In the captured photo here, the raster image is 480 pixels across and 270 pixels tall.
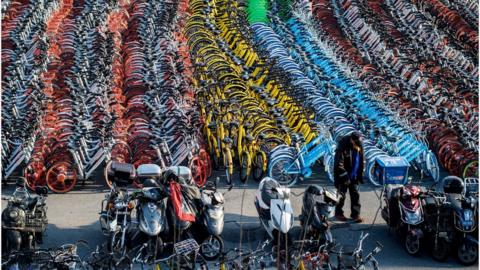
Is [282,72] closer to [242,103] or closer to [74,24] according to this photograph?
[242,103]

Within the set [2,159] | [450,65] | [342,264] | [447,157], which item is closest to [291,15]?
[450,65]

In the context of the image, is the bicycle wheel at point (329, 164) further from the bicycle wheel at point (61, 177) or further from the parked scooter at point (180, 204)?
the bicycle wheel at point (61, 177)

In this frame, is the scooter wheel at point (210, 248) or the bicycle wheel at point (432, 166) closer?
the scooter wheel at point (210, 248)

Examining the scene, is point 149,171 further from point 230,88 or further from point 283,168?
point 230,88

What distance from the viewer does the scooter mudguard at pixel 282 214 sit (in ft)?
33.2

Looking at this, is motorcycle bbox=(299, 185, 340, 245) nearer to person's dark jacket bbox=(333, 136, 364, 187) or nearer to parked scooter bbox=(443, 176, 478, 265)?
person's dark jacket bbox=(333, 136, 364, 187)

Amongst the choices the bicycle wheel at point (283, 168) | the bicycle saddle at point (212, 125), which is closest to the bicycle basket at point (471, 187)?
the bicycle wheel at point (283, 168)

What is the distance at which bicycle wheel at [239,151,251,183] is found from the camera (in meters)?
12.7

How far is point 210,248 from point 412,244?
2289 mm

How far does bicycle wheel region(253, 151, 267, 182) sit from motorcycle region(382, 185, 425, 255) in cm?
244

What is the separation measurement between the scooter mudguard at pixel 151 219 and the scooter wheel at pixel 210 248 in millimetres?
517

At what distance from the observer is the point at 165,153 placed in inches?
503

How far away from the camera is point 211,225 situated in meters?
10.1

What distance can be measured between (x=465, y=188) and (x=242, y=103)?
4780 millimetres
